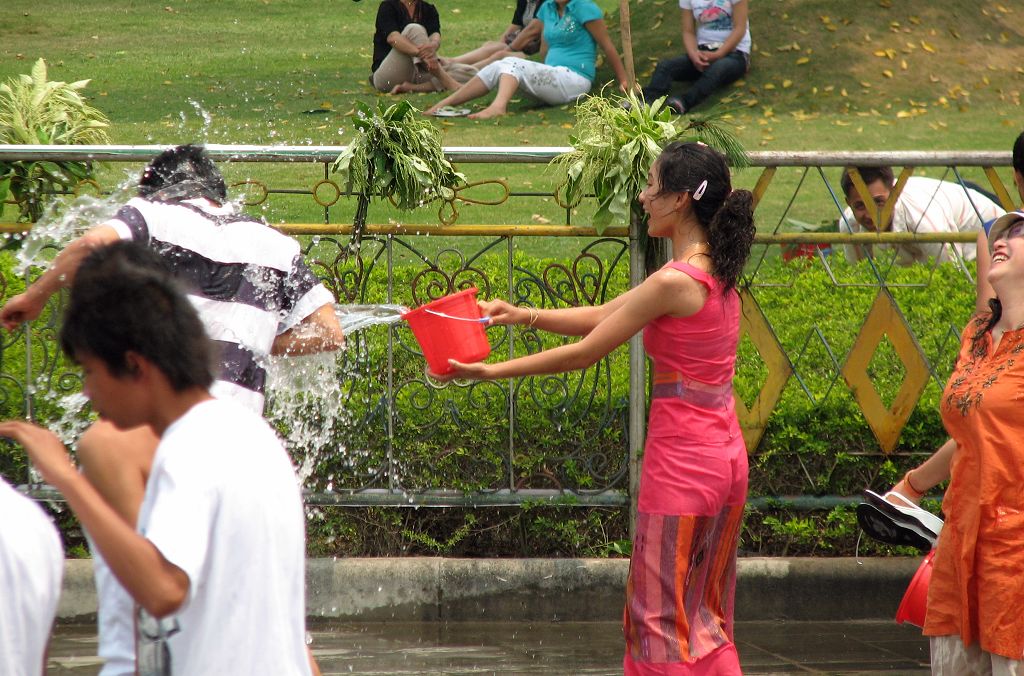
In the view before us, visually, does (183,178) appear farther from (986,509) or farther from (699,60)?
(699,60)

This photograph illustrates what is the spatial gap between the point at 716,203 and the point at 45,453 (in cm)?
219

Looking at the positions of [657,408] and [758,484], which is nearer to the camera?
[657,408]

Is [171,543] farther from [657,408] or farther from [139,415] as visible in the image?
[657,408]

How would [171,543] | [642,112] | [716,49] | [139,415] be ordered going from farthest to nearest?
[716,49] < [642,112] < [139,415] < [171,543]

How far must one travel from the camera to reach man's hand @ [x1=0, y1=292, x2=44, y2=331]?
3617 mm

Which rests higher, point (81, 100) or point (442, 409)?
point (81, 100)

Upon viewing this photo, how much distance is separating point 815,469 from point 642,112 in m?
1.66

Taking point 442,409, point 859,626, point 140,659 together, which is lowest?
point 859,626

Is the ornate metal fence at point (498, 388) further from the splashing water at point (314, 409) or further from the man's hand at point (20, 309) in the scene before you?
the man's hand at point (20, 309)

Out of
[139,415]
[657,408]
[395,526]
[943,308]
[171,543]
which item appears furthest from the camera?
[943,308]

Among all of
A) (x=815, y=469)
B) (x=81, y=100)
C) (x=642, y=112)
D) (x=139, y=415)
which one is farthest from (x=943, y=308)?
(x=139, y=415)

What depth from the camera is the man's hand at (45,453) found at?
6.59ft

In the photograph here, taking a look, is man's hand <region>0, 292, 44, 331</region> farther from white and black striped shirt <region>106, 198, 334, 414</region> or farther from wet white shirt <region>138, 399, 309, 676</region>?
wet white shirt <region>138, 399, 309, 676</region>

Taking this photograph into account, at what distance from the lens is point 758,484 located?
5.36 meters
